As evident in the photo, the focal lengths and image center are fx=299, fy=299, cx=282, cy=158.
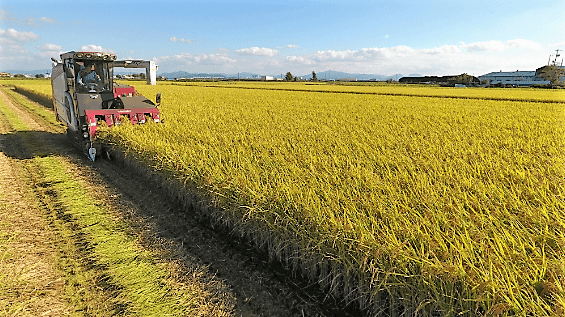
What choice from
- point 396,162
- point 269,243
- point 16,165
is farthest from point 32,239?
point 396,162

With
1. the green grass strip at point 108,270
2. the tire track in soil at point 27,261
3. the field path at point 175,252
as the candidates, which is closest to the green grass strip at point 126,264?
the green grass strip at point 108,270

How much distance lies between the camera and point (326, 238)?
275cm

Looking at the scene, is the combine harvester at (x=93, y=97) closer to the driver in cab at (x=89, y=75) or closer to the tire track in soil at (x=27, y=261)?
the driver in cab at (x=89, y=75)

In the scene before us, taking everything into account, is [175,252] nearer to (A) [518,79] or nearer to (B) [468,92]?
(B) [468,92]

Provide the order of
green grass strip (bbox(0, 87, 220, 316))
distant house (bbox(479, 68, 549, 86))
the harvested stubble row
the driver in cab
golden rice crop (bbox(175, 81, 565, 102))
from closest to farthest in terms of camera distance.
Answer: the harvested stubble row → green grass strip (bbox(0, 87, 220, 316)) → the driver in cab → golden rice crop (bbox(175, 81, 565, 102)) → distant house (bbox(479, 68, 549, 86))

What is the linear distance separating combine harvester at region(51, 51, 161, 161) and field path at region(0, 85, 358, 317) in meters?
1.69

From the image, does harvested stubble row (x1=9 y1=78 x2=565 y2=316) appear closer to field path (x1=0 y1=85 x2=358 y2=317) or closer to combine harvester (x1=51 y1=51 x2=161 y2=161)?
field path (x1=0 y1=85 x2=358 y2=317)

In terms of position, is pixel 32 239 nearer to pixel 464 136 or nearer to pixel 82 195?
pixel 82 195

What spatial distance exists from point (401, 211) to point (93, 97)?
8.21 metres

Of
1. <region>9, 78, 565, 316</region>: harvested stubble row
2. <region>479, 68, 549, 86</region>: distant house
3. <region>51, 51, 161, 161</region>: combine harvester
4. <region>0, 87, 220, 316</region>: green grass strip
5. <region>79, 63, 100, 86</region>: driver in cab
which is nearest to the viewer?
<region>9, 78, 565, 316</region>: harvested stubble row

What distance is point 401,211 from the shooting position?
3.15 metres

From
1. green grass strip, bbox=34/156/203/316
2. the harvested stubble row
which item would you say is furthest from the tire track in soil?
the harvested stubble row

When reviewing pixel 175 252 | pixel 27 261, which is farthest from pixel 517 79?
pixel 27 261

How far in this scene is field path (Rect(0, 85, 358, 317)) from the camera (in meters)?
2.82
